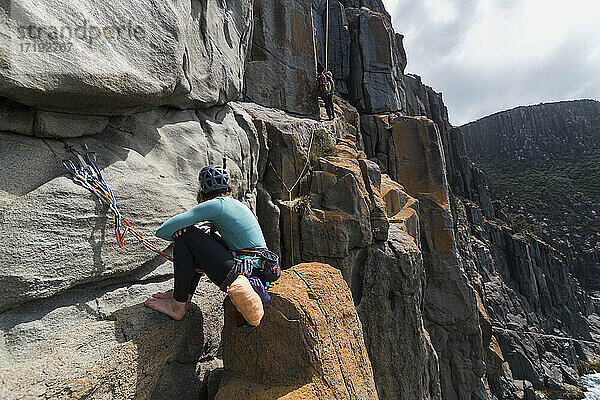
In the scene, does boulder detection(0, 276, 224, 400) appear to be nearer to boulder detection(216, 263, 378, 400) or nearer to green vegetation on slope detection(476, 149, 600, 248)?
boulder detection(216, 263, 378, 400)

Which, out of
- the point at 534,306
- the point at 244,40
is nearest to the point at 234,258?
the point at 244,40

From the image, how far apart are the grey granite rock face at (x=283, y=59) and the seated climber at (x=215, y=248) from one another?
28.7ft

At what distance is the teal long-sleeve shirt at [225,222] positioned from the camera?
348cm

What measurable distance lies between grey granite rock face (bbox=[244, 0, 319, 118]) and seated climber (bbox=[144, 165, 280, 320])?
8744mm

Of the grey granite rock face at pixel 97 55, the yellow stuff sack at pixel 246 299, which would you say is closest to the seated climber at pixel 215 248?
the yellow stuff sack at pixel 246 299

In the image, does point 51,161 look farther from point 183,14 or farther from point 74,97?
point 183,14

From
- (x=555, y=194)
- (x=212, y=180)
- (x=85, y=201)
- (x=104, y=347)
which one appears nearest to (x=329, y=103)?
(x=212, y=180)

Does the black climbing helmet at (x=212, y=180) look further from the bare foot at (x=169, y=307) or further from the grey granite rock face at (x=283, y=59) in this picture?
the grey granite rock face at (x=283, y=59)

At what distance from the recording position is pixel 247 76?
11.7m

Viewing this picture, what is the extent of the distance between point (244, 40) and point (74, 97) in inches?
221

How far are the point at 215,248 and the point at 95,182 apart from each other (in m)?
1.57

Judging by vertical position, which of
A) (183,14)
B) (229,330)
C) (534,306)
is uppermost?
(183,14)

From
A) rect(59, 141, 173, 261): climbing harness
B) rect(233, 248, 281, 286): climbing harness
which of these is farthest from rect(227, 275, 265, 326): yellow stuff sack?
rect(59, 141, 173, 261): climbing harness

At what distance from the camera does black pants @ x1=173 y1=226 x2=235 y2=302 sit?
344 centimetres
